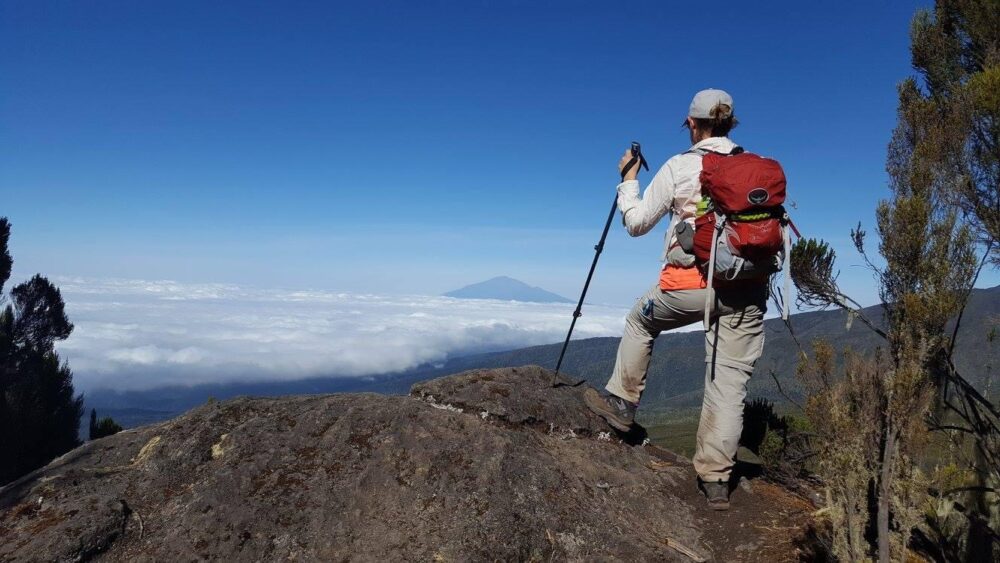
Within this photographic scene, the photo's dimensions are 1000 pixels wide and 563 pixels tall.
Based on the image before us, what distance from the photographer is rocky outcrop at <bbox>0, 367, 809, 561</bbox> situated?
4375 mm

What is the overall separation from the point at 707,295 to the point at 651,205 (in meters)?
1.01

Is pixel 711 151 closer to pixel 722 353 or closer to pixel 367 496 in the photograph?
pixel 722 353

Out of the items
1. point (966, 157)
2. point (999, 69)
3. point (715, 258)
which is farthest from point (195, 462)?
point (999, 69)

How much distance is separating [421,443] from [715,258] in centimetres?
326

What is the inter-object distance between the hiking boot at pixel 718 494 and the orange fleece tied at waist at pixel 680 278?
201 centimetres

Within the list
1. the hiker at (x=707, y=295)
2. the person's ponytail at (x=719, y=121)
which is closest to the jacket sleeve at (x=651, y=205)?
the hiker at (x=707, y=295)

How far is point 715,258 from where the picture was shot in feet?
17.0

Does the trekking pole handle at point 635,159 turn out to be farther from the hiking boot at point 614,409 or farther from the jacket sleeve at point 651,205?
the hiking boot at point 614,409

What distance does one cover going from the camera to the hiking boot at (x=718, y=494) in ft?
18.5

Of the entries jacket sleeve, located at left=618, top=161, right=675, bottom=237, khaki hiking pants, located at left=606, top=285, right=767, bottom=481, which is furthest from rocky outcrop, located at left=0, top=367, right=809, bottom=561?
jacket sleeve, located at left=618, top=161, right=675, bottom=237

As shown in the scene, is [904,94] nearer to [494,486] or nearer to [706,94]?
[706,94]

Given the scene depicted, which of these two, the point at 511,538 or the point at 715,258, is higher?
the point at 715,258

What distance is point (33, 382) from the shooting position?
45625mm

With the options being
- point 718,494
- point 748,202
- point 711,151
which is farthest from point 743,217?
point 718,494
